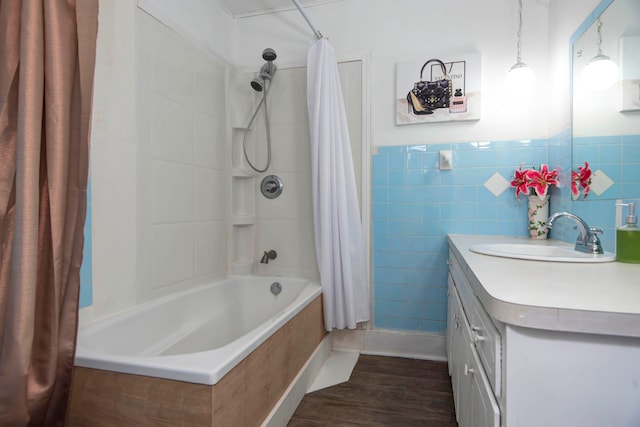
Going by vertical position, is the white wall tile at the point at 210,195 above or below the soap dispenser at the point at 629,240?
above

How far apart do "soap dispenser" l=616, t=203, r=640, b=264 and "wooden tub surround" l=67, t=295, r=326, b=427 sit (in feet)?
4.20

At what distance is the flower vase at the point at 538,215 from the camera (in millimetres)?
1922

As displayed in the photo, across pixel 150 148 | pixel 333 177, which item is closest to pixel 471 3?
pixel 333 177

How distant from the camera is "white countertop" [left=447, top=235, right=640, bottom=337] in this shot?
2.01 ft

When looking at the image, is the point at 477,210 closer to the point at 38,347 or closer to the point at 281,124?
the point at 281,124

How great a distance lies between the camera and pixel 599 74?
1.41 meters

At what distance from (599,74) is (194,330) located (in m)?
2.26

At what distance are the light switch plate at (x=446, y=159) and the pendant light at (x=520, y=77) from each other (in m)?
0.49

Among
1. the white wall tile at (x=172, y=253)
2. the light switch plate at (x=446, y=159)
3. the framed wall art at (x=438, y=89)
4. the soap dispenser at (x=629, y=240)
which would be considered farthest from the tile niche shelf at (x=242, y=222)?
the soap dispenser at (x=629, y=240)

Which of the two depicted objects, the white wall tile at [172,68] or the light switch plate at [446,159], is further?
the light switch plate at [446,159]

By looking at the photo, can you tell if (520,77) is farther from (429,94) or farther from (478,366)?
(478,366)

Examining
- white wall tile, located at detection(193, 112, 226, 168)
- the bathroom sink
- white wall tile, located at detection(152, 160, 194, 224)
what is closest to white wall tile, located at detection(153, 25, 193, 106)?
white wall tile, located at detection(193, 112, 226, 168)

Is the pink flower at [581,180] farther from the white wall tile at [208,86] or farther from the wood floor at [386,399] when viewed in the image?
the white wall tile at [208,86]

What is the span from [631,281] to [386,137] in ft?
Answer: 5.14
